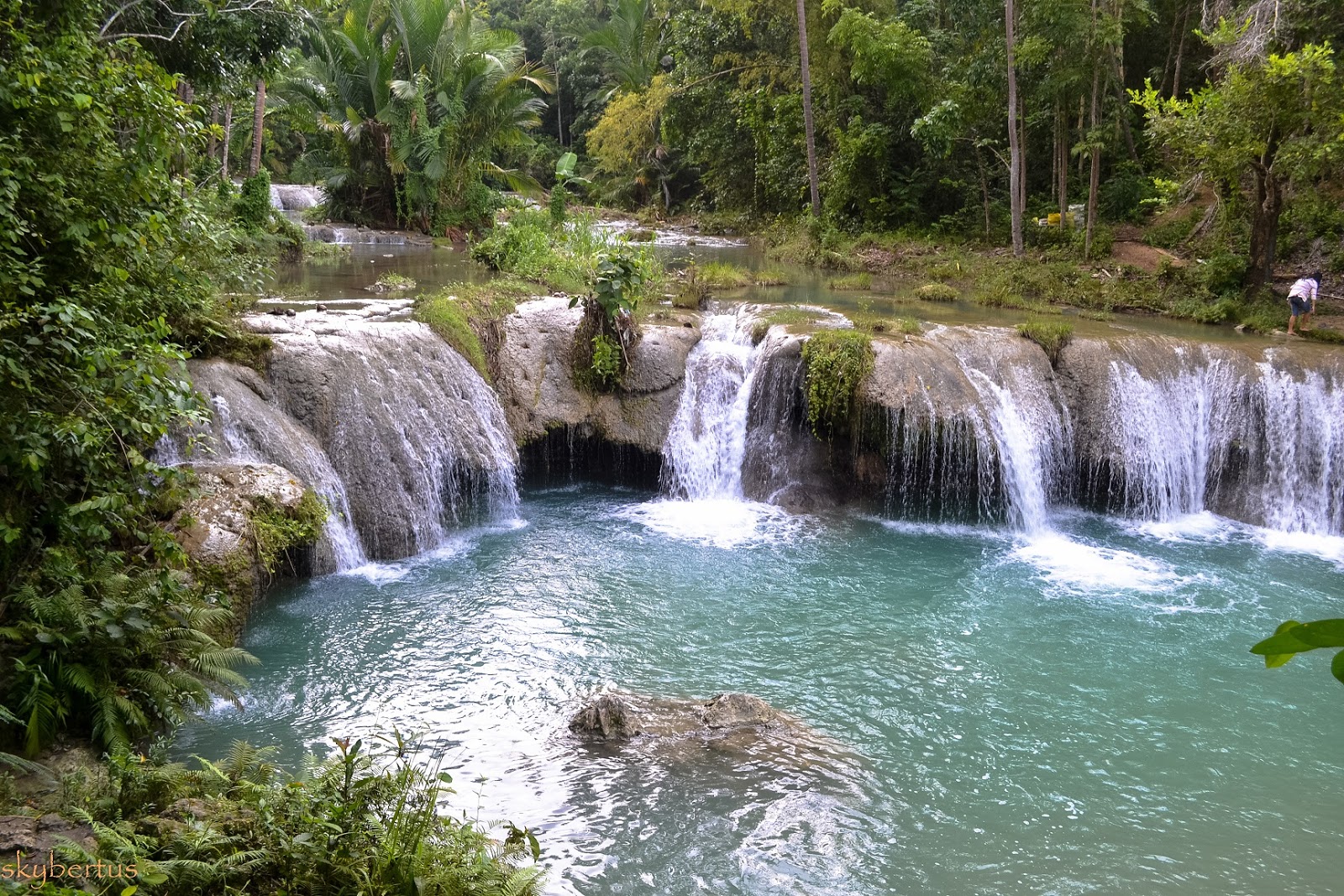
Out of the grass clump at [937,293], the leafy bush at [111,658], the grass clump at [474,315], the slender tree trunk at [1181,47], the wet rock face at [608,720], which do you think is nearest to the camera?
the leafy bush at [111,658]

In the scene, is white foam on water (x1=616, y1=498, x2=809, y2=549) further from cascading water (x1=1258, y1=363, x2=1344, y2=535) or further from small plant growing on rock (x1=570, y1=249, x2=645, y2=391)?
cascading water (x1=1258, y1=363, x2=1344, y2=535)

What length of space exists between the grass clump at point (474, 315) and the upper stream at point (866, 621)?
1.46 feet

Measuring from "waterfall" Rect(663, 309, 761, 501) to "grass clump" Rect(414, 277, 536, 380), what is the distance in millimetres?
2654

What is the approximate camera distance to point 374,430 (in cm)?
1023

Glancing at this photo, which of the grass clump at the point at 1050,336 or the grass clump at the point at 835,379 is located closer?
the grass clump at the point at 835,379

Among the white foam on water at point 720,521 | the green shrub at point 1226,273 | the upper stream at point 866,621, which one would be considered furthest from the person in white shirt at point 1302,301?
the white foam on water at point 720,521

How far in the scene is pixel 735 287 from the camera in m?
17.4

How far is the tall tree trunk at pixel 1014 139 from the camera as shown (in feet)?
62.7

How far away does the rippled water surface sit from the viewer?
548 cm

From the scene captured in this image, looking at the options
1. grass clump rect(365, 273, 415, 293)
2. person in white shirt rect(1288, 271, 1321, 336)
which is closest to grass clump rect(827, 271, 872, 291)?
person in white shirt rect(1288, 271, 1321, 336)

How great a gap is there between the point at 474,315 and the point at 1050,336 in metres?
7.86

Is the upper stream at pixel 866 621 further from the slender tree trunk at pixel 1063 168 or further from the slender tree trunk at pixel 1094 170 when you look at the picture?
the slender tree trunk at pixel 1063 168

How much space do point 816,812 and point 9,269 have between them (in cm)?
561

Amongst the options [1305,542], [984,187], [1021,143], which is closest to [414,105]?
[984,187]
